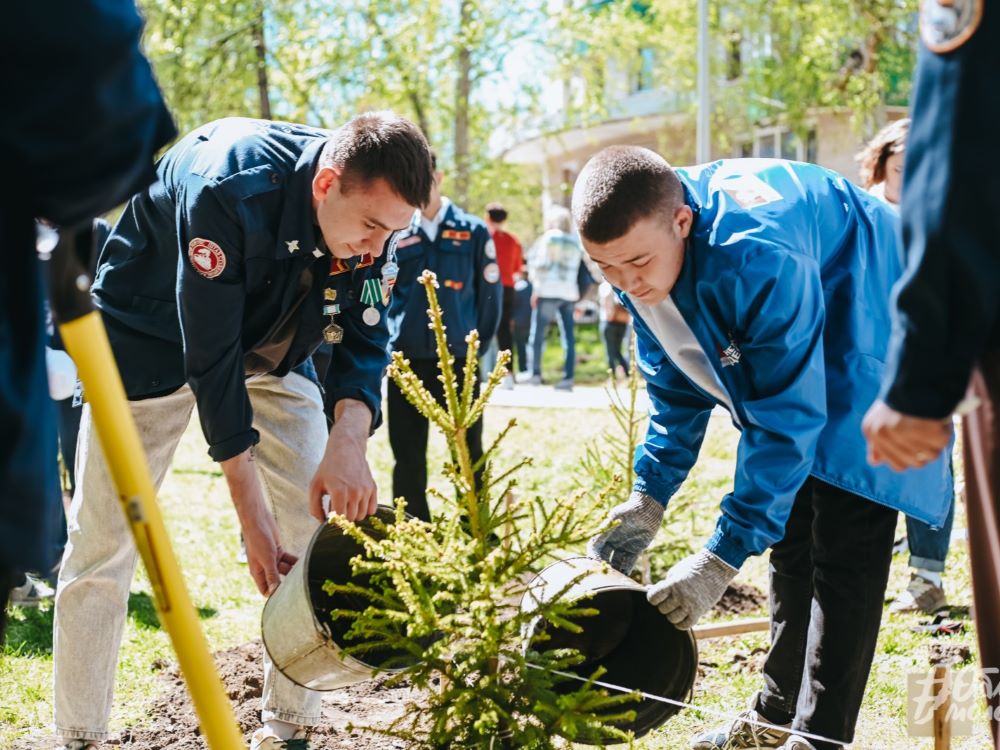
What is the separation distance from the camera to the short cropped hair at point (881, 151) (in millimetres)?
4707

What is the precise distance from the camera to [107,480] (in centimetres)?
316

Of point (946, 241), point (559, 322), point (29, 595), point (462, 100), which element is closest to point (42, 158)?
point (946, 241)

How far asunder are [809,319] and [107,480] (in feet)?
6.41

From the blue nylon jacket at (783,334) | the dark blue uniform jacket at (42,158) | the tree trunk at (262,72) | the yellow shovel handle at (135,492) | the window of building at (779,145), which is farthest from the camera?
the window of building at (779,145)

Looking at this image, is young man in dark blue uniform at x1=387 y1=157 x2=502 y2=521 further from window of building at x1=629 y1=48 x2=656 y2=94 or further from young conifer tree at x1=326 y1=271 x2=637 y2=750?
window of building at x1=629 y1=48 x2=656 y2=94

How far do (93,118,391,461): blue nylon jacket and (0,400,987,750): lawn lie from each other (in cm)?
93

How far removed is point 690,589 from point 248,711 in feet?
6.00

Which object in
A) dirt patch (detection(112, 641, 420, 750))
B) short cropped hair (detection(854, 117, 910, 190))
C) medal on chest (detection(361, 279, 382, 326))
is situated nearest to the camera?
medal on chest (detection(361, 279, 382, 326))

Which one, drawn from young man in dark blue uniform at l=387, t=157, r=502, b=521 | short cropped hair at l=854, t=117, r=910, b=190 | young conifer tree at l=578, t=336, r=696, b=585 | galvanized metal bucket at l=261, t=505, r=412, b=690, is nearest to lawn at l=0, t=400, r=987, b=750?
young conifer tree at l=578, t=336, r=696, b=585

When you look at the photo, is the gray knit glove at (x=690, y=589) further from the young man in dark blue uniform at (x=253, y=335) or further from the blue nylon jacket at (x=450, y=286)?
the blue nylon jacket at (x=450, y=286)

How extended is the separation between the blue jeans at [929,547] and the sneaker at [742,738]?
1.80 metres

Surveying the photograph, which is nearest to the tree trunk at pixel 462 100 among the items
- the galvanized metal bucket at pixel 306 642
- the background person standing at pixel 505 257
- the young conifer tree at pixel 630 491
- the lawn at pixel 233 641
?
the background person standing at pixel 505 257

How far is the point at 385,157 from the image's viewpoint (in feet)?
9.36

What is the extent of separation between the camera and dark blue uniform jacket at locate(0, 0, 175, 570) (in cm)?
147
